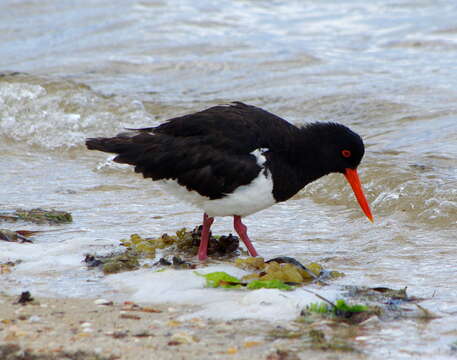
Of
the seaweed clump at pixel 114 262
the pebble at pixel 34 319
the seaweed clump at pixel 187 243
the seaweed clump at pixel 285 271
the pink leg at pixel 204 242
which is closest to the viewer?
the pebble at pixel 34 319

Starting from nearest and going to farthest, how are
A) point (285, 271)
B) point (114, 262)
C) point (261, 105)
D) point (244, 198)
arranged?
point (285, 271)
point (114, 262)
point (244, 198)
point (261, 105)

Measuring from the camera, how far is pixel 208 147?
5.49 m

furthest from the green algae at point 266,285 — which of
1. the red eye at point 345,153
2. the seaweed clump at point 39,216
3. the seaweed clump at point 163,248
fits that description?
the seaweed clump at point 39,216

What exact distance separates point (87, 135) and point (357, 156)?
5449mm

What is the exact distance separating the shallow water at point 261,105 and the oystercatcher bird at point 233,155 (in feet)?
A: 2.11

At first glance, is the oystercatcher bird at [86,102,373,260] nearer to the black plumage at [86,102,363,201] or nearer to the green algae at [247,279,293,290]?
the black plumage at [86,102,363,201]

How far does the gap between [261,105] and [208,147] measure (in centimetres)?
A: 589

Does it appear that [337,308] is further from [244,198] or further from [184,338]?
[244,198]

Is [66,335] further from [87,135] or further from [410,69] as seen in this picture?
[410,69]

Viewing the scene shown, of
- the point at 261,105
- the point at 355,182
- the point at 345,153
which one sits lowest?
the point at 355,182

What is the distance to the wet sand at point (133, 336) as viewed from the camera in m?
3.57

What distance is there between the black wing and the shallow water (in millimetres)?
733

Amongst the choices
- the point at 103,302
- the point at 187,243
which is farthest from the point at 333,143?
the point at 103,302

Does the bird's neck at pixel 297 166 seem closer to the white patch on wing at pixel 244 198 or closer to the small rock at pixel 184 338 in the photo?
the white patch on wing at pixel 244 198
